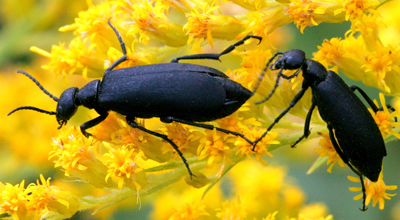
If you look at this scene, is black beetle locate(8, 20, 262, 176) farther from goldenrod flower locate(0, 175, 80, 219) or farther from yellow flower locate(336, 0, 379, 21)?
yellow flower locate(336, 0, 379, 21)

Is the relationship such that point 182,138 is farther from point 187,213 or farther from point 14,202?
point 14,202

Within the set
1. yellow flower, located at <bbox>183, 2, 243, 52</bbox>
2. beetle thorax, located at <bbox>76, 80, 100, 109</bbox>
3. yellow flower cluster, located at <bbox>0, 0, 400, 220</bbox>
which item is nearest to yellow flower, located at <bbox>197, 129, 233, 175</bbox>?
yellow flower cluster, located at <bbox>0, 0, 400, 220</bbox>

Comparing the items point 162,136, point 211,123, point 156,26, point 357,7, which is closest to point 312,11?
point 357,7

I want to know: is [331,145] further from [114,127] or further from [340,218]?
[340,218]

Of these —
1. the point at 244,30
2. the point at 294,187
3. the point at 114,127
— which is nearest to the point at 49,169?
the point at 114,127

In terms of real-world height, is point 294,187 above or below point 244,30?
below

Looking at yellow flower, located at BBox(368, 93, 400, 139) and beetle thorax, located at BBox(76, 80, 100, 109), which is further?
beetle thorax, located at BBox(76, 80, 100, 109)
